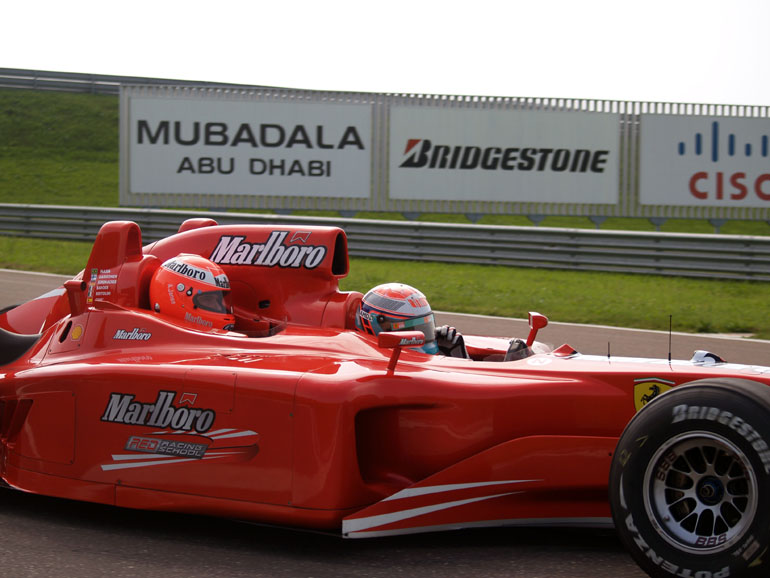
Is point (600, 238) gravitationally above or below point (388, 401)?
above

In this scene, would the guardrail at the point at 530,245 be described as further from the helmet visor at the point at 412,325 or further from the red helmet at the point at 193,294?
the helmet visor at the point at 412,325

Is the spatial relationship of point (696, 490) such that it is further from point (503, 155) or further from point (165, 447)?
point (503, 155)

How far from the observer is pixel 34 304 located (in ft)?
22.5

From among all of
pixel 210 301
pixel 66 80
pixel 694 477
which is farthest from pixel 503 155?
pixel 66 80

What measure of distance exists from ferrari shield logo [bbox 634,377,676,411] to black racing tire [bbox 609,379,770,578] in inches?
17.4

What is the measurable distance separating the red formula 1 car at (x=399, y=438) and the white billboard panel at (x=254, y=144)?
60.4 feet

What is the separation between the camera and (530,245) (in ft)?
51.1

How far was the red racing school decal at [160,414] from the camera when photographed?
14.7 feet

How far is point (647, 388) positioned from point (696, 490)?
642 millimetres

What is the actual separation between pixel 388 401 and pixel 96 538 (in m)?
1.49

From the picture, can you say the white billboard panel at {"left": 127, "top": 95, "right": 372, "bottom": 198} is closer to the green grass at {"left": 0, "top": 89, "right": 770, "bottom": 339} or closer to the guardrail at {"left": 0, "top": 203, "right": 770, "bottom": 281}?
the guardrail at {"left": 0, "top": 203, "right": 770, "bottom": 281}

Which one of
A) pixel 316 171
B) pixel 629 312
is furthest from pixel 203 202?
pixel 629 312

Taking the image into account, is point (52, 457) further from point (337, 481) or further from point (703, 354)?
point (703, 354)

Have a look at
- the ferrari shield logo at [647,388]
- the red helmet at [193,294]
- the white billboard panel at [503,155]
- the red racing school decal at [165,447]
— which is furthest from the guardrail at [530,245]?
the ferrari shield logo at [647,388]
